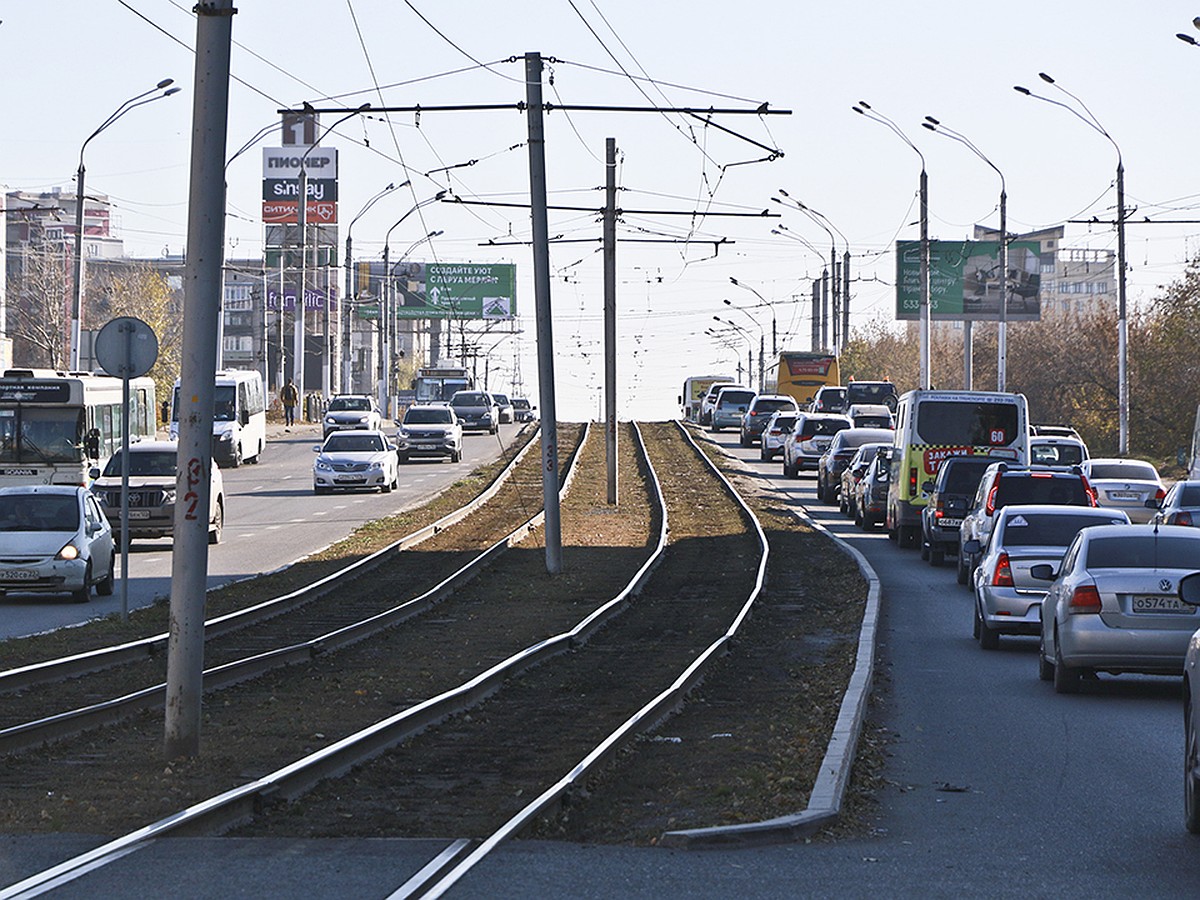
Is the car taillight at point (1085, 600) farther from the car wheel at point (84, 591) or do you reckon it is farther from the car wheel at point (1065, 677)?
the car wheel at point (84, 591)

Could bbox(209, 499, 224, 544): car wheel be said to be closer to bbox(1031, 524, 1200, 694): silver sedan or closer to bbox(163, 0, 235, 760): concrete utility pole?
bbox(1031, 524, 1200, 694): silver sedan

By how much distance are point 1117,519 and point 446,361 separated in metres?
98.1

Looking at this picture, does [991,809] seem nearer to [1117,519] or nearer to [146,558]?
[1117,519]

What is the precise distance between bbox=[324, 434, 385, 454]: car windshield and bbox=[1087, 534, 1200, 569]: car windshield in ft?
120

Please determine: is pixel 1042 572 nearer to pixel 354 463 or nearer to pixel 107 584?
pixel 107 584

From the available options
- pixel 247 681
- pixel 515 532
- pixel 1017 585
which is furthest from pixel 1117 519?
pixel 515 532

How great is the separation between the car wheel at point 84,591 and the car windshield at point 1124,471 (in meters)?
23.8

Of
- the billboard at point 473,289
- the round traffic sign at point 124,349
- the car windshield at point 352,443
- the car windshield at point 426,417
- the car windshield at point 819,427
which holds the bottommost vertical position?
the car windshield at point 352,443

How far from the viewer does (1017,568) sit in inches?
803

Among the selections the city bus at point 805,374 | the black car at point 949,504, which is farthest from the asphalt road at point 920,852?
the city bus at point 805,374

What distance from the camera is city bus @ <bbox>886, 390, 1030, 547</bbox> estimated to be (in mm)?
36906

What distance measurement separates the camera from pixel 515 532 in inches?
1457

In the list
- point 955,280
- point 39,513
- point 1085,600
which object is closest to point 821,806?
point 1085,600

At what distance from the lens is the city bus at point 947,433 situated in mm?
36906
